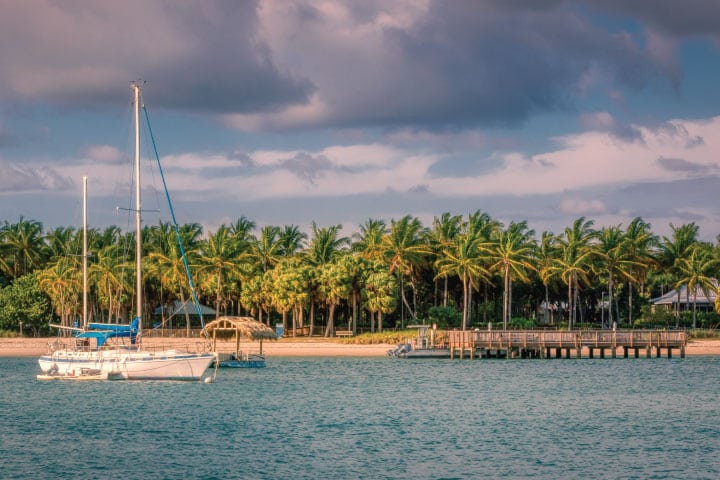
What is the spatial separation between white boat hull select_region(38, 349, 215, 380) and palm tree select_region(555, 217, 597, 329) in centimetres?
5901

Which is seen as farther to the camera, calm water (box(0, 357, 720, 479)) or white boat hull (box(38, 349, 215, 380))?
white boat hull (box(38, 349, 215, 380))

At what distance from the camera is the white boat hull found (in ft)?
198

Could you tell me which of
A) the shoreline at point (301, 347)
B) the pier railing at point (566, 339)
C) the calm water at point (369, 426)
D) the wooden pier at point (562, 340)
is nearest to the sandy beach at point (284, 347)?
the shoreline at point (301, 347)

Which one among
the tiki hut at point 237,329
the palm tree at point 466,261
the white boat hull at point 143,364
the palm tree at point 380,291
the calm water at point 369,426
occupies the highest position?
the palm tree at point 466,261

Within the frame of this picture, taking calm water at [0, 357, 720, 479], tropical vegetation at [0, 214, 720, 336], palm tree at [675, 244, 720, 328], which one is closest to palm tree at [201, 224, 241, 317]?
tropical vegetation at [0, 214, 720, 336]

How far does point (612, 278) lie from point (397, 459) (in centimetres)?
8542

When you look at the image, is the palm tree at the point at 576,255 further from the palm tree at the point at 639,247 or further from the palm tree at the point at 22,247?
the palm tree at the point at 22,247

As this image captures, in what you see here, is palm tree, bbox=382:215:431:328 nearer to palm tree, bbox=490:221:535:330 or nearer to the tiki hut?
palm tree, bbox=490:221:535:330

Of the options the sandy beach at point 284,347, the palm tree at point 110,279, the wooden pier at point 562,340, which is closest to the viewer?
the wooden pier at point 562,340

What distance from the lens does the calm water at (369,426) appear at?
107 ft

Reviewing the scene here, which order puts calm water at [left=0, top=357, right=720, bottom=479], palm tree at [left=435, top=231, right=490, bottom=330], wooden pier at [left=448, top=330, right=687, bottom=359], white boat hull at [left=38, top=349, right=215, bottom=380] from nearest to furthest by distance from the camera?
1. calm water at [left=0, top=357, right=720, bottom=479]
2. white boat hull at [left=38, top=349, right=215, bottom=380]
3. wooden pier at [left=448, top=330, right=687, bottom=359]
4. palm tree at [left=435, top=231, right=490, bottom=330]

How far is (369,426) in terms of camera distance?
4288cm

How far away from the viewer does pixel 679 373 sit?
7150cm

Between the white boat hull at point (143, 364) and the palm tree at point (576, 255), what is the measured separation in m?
59.0
